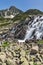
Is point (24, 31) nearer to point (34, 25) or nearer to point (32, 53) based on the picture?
point (34, 25)

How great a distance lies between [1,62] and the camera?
21.2 m

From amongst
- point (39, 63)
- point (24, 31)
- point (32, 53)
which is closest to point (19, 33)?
point (24, 31)

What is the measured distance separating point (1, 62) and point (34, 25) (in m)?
70.2

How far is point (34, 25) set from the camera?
90.9m

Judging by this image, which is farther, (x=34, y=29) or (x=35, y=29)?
(x=34, y=29)

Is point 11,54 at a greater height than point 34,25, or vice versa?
point 11,54

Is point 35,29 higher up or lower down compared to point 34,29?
higher up

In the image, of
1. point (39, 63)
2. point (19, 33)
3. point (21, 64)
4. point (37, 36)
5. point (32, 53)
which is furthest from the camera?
point (19, 33)

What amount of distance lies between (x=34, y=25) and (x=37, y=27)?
4960 millimetres

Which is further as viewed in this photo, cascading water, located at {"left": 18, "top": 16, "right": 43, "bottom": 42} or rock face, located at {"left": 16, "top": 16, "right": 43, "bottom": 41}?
cascading water, located at {"left": 18, "top": 16, "right": 43, "bottom": 42}

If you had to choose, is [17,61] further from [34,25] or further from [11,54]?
[34,25]

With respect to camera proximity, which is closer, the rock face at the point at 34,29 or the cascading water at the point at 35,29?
the rock face at the point at 34,29

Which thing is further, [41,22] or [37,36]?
[41,22]

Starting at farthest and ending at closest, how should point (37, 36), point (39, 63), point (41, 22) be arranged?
1. point (41, 22)
2. point (37, 36)
3. point (39, 63)
